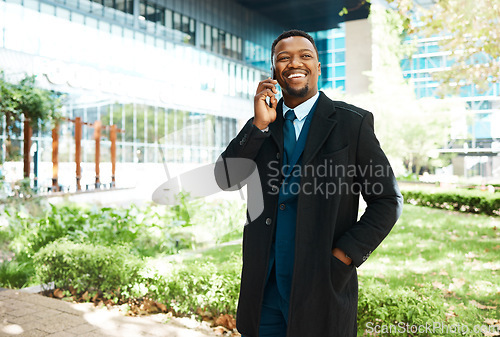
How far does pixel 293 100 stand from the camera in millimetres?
1937

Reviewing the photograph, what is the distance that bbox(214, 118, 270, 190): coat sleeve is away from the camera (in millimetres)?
1852

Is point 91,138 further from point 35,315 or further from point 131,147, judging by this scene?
point 35,315

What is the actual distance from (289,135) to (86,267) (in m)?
4.06

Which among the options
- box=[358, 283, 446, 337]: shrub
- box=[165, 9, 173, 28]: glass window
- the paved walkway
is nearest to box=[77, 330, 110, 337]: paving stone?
the paved walkway

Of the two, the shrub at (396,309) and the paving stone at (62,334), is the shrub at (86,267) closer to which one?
the paving stone at (62,334)

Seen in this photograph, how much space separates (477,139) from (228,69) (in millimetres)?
20500

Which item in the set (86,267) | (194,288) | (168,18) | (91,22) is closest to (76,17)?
(91,22)

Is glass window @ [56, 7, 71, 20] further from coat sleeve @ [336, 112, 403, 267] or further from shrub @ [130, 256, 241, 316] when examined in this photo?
coat sleeve @ [336, 112, 403, 267]

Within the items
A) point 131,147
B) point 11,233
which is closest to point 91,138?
point 131,147

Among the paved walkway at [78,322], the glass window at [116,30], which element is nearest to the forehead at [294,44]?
the paved walkway at [78,322]

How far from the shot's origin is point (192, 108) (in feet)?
101

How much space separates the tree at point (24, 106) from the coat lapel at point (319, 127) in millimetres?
10957

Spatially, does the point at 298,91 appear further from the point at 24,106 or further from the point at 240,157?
the point at 24,106

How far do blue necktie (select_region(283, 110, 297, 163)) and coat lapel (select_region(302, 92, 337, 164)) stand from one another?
0.38ft
